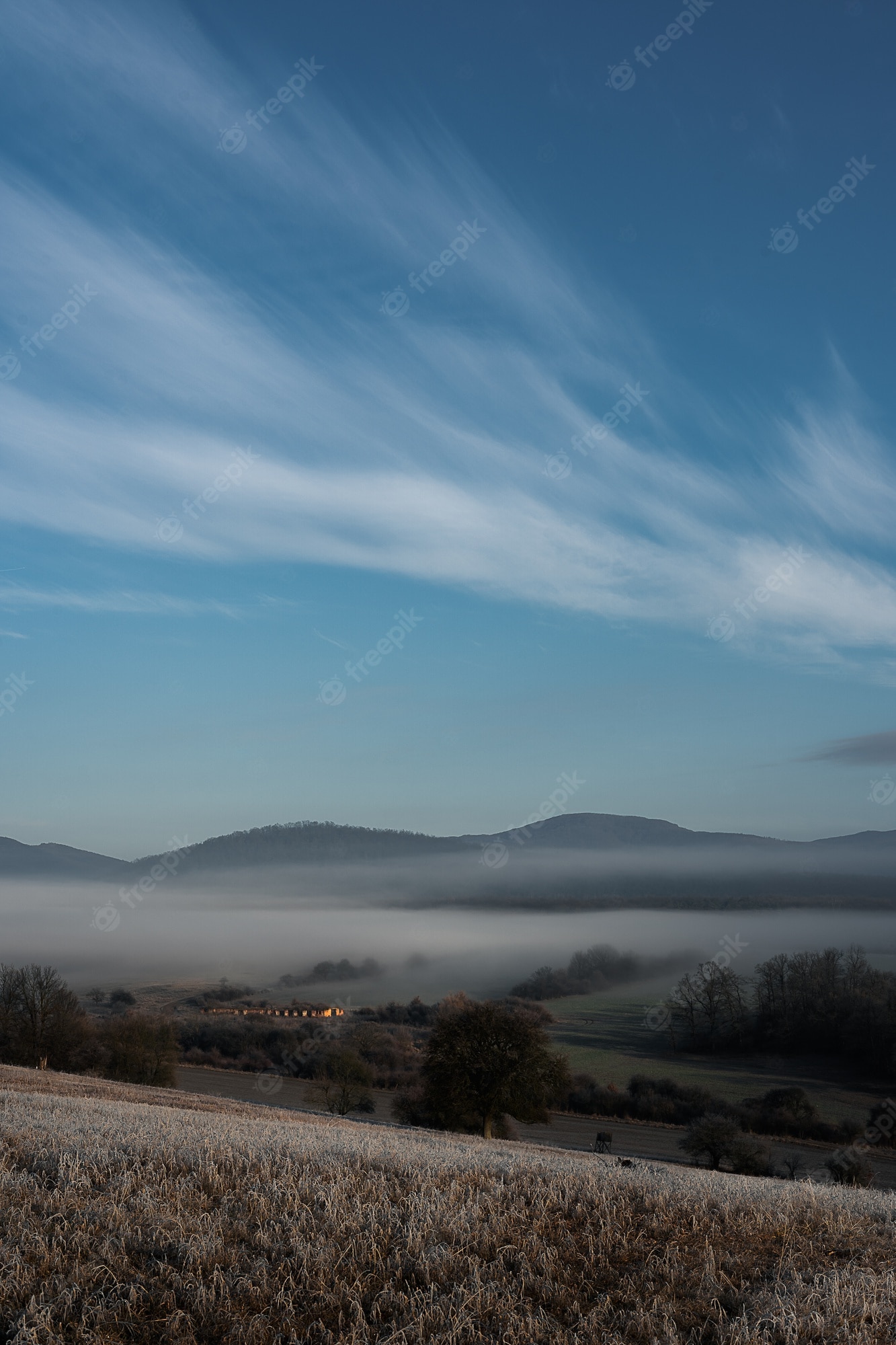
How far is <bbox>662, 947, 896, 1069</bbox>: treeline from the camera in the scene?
90750mm

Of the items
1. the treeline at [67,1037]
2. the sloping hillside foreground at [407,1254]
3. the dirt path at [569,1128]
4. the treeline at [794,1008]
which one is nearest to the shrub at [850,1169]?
the dirt path at [569,1128]

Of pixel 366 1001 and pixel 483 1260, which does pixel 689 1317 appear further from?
pixel 366 1001

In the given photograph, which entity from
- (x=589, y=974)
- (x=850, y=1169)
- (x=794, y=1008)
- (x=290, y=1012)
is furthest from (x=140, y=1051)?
(x=589, y=974)

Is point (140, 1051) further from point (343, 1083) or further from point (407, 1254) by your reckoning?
point (407, 1254)

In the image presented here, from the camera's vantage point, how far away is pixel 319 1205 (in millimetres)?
8352

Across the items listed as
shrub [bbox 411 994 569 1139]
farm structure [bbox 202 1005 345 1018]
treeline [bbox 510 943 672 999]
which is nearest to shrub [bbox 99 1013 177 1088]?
shrub [bbox 411 994 569 1139]

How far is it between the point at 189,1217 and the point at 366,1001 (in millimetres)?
161489

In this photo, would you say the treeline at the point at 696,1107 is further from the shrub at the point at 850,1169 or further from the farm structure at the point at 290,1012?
the farm structure at the point at 290,1012

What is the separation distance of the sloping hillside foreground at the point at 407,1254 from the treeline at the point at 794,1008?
90.9 meters

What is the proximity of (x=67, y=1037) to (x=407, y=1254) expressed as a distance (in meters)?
76.0

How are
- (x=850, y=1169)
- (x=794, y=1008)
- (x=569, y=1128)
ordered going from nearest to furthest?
(x=850, y=1169) < (x=569, y=1128) < (x=794, y=1008)

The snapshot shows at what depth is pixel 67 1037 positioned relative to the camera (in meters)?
72.2

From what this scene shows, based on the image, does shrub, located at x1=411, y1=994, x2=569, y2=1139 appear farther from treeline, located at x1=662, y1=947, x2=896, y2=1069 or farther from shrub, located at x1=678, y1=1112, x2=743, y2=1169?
treeline, located at x1=662, y1=947, x2=896, y2=1069

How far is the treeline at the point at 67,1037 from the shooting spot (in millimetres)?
69562
